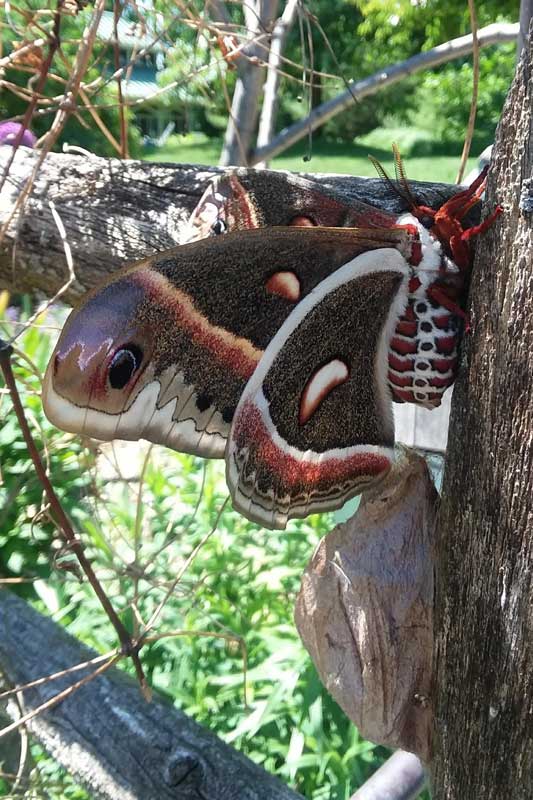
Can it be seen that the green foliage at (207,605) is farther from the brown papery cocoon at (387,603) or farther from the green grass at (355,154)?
the green grass at (355,154)

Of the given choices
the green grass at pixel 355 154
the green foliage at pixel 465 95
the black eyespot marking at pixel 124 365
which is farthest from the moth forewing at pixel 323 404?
the green foliage at pixel 465 95

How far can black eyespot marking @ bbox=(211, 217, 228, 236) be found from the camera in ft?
2.59

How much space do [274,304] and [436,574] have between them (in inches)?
12.0

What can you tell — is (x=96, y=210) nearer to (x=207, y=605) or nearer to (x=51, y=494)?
(x=51, y=494)

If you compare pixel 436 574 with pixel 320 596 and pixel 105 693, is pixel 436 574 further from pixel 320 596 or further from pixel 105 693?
pixel 105 693

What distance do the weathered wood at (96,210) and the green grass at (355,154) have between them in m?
12.7

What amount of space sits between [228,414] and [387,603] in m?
0.25

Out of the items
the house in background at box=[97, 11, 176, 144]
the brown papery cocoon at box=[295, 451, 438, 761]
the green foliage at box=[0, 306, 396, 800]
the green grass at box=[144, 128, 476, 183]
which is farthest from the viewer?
the green grass at box=[144, 128, 476, 183]

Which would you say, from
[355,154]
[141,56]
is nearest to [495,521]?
[141,56]

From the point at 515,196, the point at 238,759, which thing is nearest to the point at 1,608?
the point at 238,759

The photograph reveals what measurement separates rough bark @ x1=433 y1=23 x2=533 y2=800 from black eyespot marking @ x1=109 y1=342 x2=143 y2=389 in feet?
0.92

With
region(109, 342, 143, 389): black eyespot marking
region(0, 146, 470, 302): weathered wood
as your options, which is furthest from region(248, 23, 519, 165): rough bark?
region(109, 342, 143, 389): black eyespot marking

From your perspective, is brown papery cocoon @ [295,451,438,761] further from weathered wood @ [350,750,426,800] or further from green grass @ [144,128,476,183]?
green grass @ [144,128,476,183]

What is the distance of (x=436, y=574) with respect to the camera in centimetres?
78
